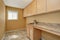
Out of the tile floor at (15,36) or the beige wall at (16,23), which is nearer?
the tile floor at (15,36)

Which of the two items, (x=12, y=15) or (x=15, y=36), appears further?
(x=12, y=15)

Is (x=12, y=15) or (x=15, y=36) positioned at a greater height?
(x=12, y=15)

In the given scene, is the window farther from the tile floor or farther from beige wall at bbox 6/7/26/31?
the tile floor

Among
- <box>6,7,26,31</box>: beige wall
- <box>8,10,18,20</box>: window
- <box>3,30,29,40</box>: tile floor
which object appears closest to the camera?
<box>3,30,29,40</box>: tile floor

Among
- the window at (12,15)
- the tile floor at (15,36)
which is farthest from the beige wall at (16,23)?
the tile floor at (15,36)

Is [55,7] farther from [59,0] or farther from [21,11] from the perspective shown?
[21,11]

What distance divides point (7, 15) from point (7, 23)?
0.71 metres

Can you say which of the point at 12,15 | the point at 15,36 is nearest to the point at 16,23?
the point at 12,15

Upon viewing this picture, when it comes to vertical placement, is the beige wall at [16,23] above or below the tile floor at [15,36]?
above

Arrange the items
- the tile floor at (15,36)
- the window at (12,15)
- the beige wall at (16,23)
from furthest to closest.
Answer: the window at (12,15) < the beige wall at (16,23) < the tile floor at (15,36)

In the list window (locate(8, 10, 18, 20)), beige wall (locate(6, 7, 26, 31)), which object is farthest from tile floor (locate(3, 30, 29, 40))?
window (locate(8, 10, 18, 20))

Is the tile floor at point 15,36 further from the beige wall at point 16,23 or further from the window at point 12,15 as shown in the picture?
the window at point 12,15

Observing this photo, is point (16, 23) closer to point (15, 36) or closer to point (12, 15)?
point (12, 15)

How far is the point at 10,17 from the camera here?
18.4ft
